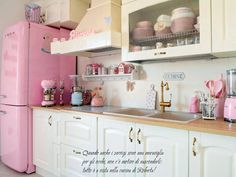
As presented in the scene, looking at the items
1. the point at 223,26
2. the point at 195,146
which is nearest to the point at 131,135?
the point at 195,146

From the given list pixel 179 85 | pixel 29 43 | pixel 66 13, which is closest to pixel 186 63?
pixel 179 85

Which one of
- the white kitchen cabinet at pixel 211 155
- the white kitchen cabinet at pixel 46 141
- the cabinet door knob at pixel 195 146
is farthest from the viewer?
the white kitchen cabinet at pixel 46 141

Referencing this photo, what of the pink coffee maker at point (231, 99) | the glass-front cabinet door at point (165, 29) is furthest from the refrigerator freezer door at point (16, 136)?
the pink coffee maker at point (231, 99)

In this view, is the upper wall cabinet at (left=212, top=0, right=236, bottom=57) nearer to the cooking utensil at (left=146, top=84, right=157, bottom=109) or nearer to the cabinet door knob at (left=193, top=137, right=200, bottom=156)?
the cabinet door knob at (left=193, top=137, right=200, bottom=156)

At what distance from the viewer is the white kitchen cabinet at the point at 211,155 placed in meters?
1.10

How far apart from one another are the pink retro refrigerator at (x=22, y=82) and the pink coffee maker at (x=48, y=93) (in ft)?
0.43

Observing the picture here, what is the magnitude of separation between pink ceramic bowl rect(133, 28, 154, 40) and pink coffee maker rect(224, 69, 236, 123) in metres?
0.74

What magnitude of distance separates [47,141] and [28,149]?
1.17 ft

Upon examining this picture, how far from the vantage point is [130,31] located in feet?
6.09


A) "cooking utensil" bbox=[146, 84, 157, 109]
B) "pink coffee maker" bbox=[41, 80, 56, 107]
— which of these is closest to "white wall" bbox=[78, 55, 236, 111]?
"cooking utensil" bbox=[146, 84, 157, 109]

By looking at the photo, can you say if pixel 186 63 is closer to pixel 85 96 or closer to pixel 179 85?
pixel 179 85

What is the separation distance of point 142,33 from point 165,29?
0.75 ft

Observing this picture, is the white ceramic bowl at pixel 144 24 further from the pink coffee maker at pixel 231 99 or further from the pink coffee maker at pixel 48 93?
the pink coffee maker at pixel 48 93

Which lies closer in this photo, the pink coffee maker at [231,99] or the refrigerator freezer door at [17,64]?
the pink coffee maker at [231,99]
